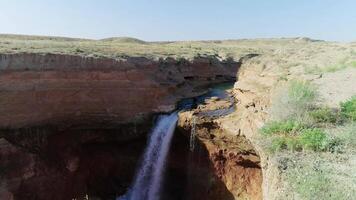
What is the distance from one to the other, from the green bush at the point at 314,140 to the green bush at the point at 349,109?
154 cm

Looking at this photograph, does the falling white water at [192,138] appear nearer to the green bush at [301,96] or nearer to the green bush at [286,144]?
the green bush at [301,96]

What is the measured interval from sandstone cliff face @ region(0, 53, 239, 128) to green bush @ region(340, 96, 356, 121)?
9.74 m

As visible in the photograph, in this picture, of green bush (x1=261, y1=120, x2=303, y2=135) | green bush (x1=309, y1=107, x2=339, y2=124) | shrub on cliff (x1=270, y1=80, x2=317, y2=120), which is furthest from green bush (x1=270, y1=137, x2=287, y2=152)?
green bush (x1=309, y1=107, x2=339, y2=124)

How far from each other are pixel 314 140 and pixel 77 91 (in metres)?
11.8

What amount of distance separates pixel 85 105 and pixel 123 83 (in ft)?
7.25

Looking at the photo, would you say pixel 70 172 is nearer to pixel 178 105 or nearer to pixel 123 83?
pixel 123 83

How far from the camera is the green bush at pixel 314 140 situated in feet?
32.1

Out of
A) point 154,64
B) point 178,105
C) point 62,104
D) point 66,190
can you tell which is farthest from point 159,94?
point 66,190

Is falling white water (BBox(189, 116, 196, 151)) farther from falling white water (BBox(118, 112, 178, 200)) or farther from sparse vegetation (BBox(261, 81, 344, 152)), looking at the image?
sparse vegetation (BBox(261, 81, 344, 152))

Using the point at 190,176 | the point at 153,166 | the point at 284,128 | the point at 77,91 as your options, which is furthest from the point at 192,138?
the point at 77,91

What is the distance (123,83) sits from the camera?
20344 mm

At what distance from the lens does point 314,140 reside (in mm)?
9914

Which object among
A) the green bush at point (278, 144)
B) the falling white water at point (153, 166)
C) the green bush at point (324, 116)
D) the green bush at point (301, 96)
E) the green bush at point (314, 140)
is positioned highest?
the green bush at point (301, 96)

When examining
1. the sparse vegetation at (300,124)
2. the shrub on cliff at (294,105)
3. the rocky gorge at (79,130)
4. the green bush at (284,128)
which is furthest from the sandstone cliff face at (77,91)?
the green bush at (284,128)
